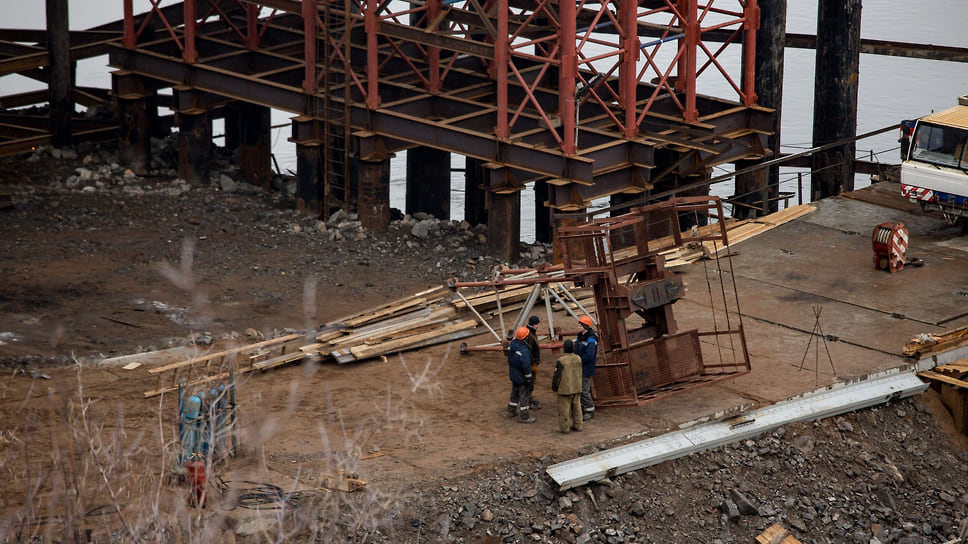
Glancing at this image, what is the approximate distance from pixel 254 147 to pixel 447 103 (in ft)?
16.0

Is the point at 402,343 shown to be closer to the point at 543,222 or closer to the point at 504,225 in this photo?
the point at 504,225

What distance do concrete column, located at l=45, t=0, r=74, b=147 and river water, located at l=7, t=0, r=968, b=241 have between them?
16.8 meters

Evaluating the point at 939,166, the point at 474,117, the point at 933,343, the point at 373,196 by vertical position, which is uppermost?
the point at 474,117

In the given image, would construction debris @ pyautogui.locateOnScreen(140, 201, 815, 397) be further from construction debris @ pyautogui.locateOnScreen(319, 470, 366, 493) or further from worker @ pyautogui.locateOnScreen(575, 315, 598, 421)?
construction debris @ pyautogui.locateOnScreen(319, 470, 366, 493)

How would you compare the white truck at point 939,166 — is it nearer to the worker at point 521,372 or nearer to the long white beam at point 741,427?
the long white beam at point 741,427

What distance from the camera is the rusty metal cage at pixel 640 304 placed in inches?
577

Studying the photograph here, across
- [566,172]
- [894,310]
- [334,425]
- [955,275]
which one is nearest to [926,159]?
[955,275]

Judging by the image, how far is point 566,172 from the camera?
21.1m

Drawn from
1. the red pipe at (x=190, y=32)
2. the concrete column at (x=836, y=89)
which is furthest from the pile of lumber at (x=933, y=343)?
the red pipe at (x=190, y=32)

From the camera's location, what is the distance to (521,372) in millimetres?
14031

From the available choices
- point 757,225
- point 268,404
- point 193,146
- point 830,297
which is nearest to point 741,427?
point 830,297

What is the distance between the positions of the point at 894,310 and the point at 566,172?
5980 mm

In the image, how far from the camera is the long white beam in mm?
13039

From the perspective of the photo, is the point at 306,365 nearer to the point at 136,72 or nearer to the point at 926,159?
the point at 926,159
